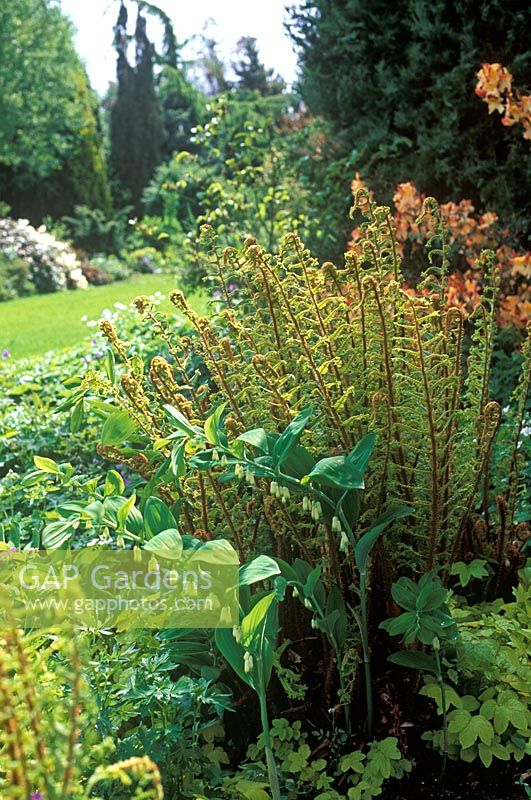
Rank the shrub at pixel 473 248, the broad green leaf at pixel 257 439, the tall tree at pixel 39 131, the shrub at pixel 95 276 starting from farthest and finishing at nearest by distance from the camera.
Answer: the tall tree at pixel 39 131
the shrub at pixel 95 276
the shrub at pixel 473 248
the broad green leaf at pixel 257 439

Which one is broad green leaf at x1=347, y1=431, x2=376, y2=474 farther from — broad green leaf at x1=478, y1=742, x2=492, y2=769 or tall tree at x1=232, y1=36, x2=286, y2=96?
tall tree at x1=232, y1=36, x2=286, y2=96

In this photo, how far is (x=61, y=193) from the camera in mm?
23188

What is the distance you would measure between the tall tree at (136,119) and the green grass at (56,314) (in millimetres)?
9730

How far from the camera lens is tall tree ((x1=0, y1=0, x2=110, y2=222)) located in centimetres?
2275

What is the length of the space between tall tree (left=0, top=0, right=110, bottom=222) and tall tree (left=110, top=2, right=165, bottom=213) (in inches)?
33.5

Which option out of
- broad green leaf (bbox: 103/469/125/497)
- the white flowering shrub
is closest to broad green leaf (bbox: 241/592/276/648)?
broad green leaf (bbox: 103/469/125/497)

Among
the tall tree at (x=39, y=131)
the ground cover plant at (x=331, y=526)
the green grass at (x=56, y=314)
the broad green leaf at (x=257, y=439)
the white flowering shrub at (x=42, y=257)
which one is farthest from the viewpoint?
the tall tree at (x=39, y=131)

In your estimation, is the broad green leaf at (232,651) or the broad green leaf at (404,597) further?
the broad green leaf at (404,597)

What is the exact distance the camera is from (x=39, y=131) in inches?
913

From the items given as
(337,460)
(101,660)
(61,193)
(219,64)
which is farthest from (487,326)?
(219,64)

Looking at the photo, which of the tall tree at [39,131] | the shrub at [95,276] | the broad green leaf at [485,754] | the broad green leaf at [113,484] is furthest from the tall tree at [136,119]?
the broad green leaf at [485,754]

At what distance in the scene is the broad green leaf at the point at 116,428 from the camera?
1811mm

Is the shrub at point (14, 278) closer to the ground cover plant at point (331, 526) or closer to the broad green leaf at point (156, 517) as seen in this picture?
the ground cover plant at point (331, 526)

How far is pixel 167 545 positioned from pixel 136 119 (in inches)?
964
